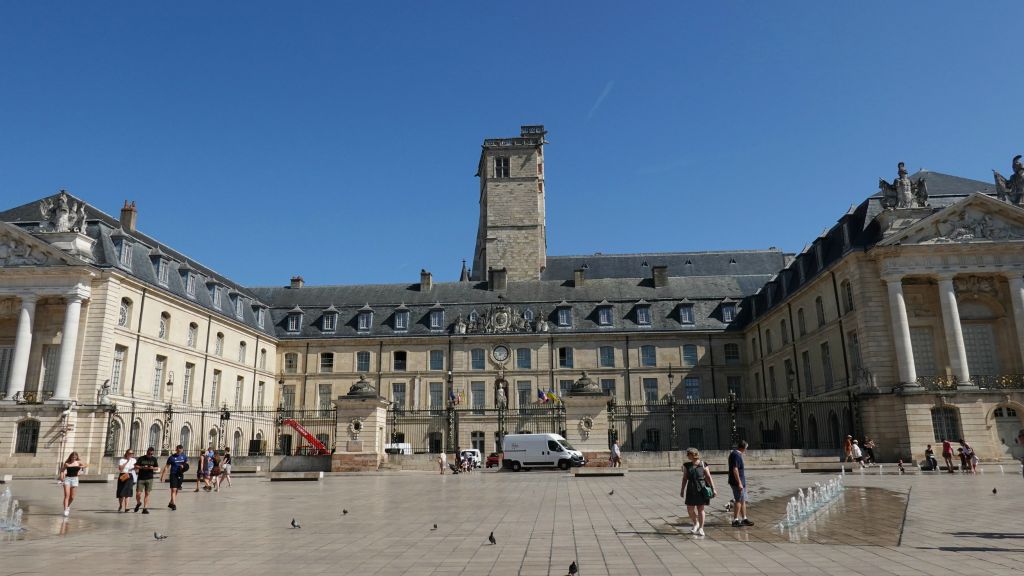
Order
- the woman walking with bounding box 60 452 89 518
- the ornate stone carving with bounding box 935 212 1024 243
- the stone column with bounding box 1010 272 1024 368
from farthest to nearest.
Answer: the ornate stone carving with bounding box 935 212 1024 243 → the stone column with bounding box 1010 272 1024 368 → the woman walking with bounding box 60 452 89 518

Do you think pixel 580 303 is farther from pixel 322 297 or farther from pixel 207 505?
pixel 207 505

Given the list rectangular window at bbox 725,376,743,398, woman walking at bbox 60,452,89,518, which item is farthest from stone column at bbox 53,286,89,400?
rectangular window at bbox 725,376,743,398

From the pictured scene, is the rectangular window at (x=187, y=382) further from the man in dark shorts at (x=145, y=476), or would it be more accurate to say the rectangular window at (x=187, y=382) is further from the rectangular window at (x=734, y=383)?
the rectangular window at (x=734, y=383)

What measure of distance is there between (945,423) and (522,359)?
81.7ft

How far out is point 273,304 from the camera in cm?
5241

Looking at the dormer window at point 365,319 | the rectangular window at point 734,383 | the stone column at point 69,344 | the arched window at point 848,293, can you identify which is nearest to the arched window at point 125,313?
the stone column at point 69,344

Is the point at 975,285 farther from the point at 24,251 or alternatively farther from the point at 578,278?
the point at 24,251

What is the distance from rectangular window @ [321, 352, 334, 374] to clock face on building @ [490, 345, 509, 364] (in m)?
10.8

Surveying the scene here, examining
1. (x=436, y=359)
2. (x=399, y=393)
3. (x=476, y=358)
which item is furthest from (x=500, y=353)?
(x=399, y=393)

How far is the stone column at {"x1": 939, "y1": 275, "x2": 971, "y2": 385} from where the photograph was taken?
29125mm

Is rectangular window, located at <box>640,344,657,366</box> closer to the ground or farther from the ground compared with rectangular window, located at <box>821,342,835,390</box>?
farther from the ground

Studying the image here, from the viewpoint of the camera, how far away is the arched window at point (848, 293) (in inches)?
1268

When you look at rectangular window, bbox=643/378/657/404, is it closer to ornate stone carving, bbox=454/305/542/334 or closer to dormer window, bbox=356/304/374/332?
ornate stone carving, bbox=454/305/542/334

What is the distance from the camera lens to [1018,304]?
30.0 m
